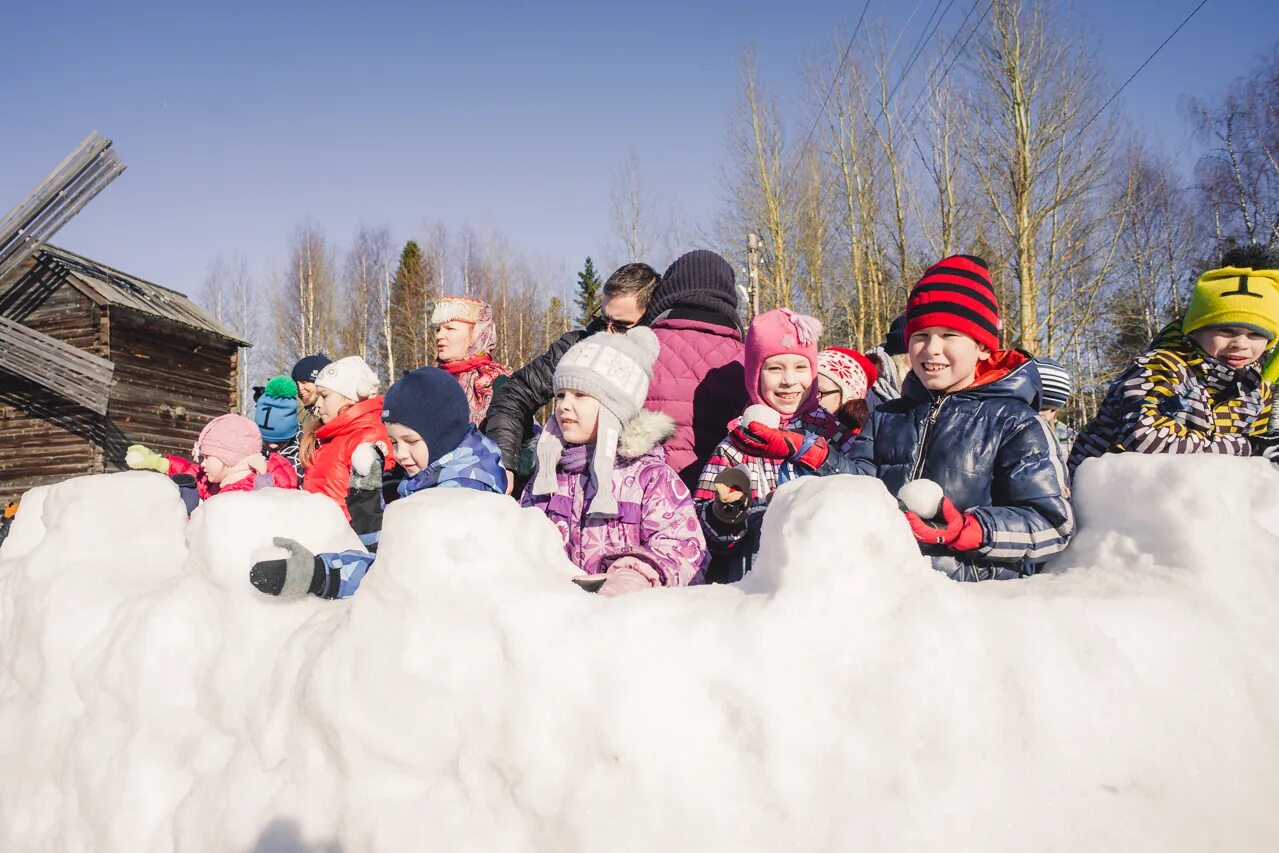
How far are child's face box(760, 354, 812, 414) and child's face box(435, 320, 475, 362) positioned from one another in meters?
1.96

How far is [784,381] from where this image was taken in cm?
286

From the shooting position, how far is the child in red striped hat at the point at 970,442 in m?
1.82

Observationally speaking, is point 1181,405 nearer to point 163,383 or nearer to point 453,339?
point 453,339

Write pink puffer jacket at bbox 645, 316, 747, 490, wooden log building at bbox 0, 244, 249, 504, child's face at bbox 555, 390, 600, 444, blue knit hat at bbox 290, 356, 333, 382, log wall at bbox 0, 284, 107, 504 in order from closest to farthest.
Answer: child's face at bbox 555, 390, 600, 444
pink puffer jacket at bbox 645, 316, 747, 490
blue knit hat at bbox 290, 356, 333, 382
wooden log building at bbox 0, 244, 249, 504
log wall at bbox 0, 284, 107, 504

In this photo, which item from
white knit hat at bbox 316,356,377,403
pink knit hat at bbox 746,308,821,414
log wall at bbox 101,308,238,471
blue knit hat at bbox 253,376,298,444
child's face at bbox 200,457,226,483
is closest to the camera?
pink knit hat at bbox 746,308,821,414

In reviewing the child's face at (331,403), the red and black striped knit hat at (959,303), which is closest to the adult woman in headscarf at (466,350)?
the child's face at (331,403)

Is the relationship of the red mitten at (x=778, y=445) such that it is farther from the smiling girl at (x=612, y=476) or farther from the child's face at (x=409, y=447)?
the child's face at (x=409, y=447)

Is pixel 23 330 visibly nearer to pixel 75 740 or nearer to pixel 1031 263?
pixel 75 740

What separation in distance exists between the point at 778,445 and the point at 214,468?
3.54 metres

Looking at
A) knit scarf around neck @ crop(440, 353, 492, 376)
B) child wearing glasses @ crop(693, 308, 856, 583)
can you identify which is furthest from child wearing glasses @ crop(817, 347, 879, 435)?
knit scarf around neck @ crop(440, 353, 492, 376)

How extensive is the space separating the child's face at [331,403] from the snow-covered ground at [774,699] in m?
2.65

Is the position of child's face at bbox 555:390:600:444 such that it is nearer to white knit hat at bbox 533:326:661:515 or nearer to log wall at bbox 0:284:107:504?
white knit hat at bbox 533:326:661:515

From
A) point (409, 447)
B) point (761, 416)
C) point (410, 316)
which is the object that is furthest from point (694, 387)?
point (410, 316)

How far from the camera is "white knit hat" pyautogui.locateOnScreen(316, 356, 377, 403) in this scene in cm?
411
